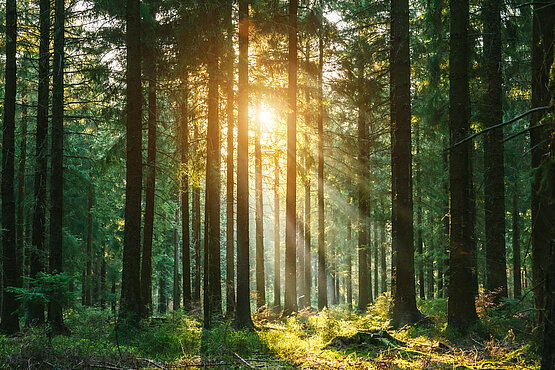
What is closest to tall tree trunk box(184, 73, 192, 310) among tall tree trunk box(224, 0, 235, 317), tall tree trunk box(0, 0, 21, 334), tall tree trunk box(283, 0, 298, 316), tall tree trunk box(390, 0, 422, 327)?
tall tree trunk box(224, 0, 235, 317)

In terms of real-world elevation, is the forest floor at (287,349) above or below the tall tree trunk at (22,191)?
below

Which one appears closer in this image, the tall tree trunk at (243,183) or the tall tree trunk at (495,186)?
the tall tree trunk at (243,183)

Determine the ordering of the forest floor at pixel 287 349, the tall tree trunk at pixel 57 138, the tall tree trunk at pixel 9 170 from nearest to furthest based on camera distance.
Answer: the forest floor at pixel 287 349, the tall tree trunk at pixel 9 170, the tall tree trunk at pixel 57 138

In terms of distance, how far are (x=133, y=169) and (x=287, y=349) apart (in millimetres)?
6414

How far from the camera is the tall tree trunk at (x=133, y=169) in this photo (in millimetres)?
10734

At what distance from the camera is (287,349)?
838 cm

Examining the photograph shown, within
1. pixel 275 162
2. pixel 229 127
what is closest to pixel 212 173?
pixel 229 127

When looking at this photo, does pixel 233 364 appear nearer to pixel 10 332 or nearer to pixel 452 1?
pixel 10 332

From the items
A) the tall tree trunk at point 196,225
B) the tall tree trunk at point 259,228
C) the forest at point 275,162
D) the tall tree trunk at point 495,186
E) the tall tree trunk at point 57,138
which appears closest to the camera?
the forest at point 275,162

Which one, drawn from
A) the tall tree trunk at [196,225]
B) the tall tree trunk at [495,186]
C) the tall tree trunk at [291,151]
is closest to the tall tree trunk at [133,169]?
the tall tree trunk at [196,225]

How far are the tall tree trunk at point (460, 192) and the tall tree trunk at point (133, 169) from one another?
8.08 metres

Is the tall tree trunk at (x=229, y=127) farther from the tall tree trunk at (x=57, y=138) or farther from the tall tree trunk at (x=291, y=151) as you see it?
the tall tree trunk at (x=57, y=138)

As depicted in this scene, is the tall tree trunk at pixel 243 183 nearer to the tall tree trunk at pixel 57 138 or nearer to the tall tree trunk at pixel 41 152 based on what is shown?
the tall tree trunk at pixel 57 138

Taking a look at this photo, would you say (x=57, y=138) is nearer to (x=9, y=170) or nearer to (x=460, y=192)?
(x=9, y=170)
